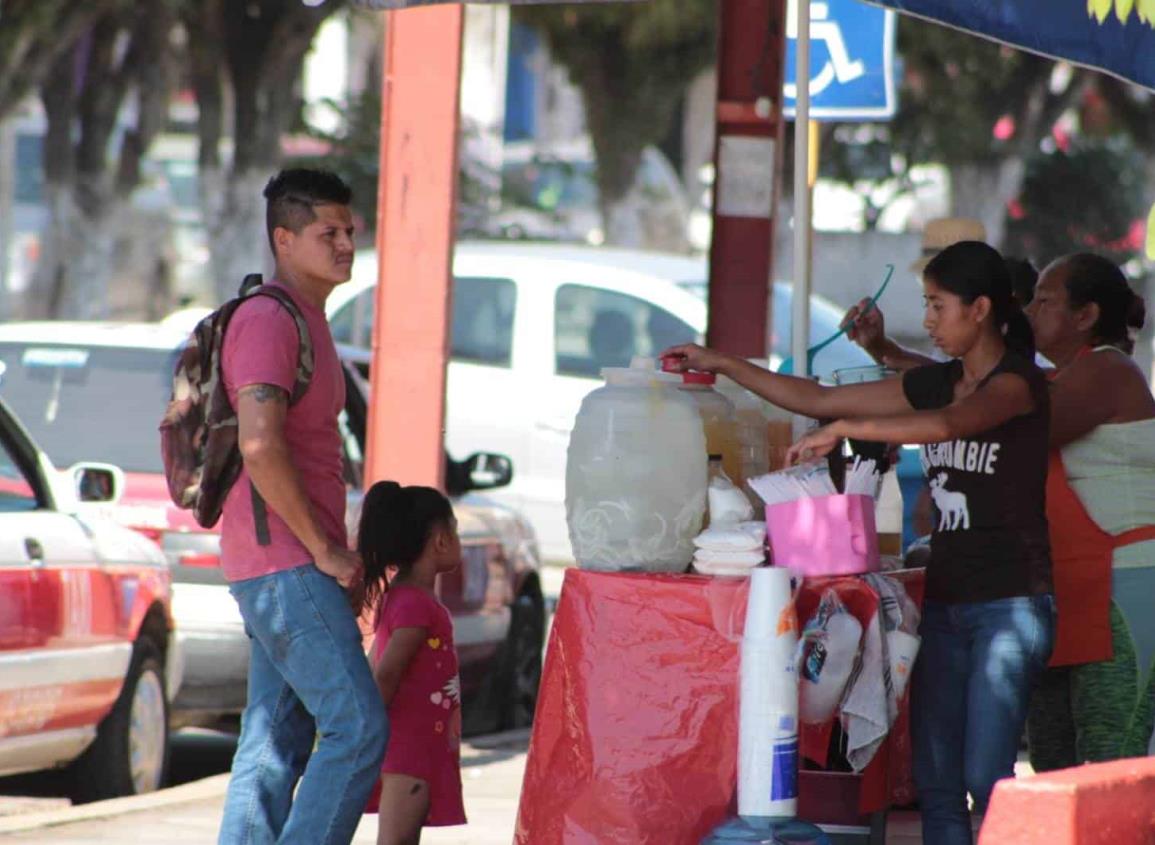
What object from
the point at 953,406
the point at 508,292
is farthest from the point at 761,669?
the point at 508,292

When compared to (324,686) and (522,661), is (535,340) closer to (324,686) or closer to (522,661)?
(522,661)

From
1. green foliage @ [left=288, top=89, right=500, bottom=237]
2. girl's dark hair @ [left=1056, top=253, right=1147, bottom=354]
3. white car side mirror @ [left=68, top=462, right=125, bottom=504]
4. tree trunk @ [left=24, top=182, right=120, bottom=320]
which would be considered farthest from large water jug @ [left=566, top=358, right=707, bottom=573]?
green foliage @ [left=288, top=89, right=500, bottom=237]

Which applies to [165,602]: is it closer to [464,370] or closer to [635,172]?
[464,370]

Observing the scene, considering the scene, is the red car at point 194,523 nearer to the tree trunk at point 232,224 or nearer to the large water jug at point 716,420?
the large water jug at point 716,420

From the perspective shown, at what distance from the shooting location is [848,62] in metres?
10.1

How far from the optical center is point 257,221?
2559 centimetres

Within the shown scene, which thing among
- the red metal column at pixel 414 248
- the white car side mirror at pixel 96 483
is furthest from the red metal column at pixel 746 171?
the white car side mirror at pixel 96 483

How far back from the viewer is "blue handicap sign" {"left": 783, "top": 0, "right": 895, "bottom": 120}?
10.1m

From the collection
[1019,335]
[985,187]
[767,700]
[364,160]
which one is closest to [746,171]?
[1019,335]

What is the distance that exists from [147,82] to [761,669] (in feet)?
73.3

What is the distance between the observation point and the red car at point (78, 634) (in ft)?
26.6

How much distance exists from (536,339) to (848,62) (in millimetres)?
5676

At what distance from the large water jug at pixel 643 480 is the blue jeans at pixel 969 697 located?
2.22ft

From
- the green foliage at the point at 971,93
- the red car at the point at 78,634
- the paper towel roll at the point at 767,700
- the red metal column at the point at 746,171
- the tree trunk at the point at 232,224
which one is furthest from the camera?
the green foliage at the point at 971,93
